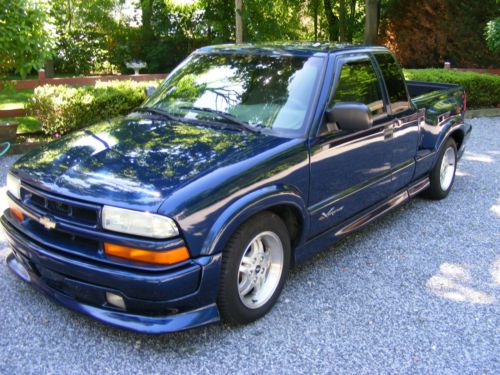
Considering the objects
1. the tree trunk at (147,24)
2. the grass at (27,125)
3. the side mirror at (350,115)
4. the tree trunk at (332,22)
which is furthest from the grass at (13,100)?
the tree trunk at (332,22)

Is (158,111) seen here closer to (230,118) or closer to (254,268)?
(230,118)

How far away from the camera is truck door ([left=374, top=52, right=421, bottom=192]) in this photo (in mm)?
4488

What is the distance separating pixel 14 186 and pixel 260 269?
68.5 inches

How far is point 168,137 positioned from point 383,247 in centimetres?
231

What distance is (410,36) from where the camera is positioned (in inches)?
687

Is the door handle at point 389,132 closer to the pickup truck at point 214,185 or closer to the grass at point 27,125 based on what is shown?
the pickup truck at point 214,185

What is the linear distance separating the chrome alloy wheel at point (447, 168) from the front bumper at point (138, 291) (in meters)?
3.87

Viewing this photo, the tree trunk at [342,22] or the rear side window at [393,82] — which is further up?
the tree trunk at [342,22]

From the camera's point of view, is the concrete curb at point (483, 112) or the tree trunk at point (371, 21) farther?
the tree trunk at point (371, 21)

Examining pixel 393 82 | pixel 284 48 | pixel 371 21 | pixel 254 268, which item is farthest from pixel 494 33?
pixel 254 268

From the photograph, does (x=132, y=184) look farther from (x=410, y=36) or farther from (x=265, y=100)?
(x=410, y=36)

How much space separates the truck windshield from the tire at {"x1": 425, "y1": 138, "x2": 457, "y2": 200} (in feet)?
8.13

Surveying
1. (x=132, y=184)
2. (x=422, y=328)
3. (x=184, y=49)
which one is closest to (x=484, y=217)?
(x=422, y=328)

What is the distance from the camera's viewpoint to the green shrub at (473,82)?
11172 mm
